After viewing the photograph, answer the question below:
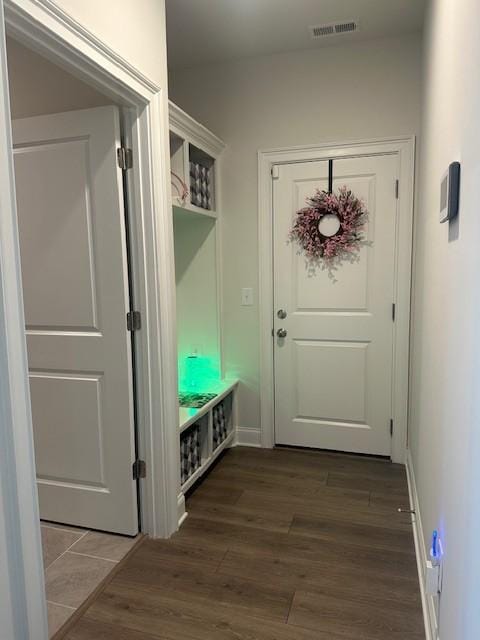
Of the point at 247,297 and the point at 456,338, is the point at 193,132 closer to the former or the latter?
the point at 247,297

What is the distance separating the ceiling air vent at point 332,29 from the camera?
8.88 ft

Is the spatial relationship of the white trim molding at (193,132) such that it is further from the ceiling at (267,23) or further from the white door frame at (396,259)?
the ceiling at (267,23)

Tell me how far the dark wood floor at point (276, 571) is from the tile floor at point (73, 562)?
8 cm

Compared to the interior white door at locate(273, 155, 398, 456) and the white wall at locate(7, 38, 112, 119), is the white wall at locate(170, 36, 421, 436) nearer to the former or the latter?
the interior white door at locate(273, 155, 398, 456)

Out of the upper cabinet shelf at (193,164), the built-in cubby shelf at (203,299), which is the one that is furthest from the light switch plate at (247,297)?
the upper cabinet shelf at (193,164)

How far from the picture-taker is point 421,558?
1.98m

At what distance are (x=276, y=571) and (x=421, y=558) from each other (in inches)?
25.4

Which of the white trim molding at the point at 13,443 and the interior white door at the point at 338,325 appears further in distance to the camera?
the interior white door at the point at 338,325

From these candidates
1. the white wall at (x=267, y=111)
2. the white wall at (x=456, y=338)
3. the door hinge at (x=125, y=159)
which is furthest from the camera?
the white wall at (x=267, y=111)

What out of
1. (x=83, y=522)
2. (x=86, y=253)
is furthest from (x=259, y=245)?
(x=83, y=522)

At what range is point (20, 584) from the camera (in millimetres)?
1273

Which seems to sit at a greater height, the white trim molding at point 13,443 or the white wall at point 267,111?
the white wall at point 267,111

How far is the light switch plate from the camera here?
332cm

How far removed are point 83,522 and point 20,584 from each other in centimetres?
113
